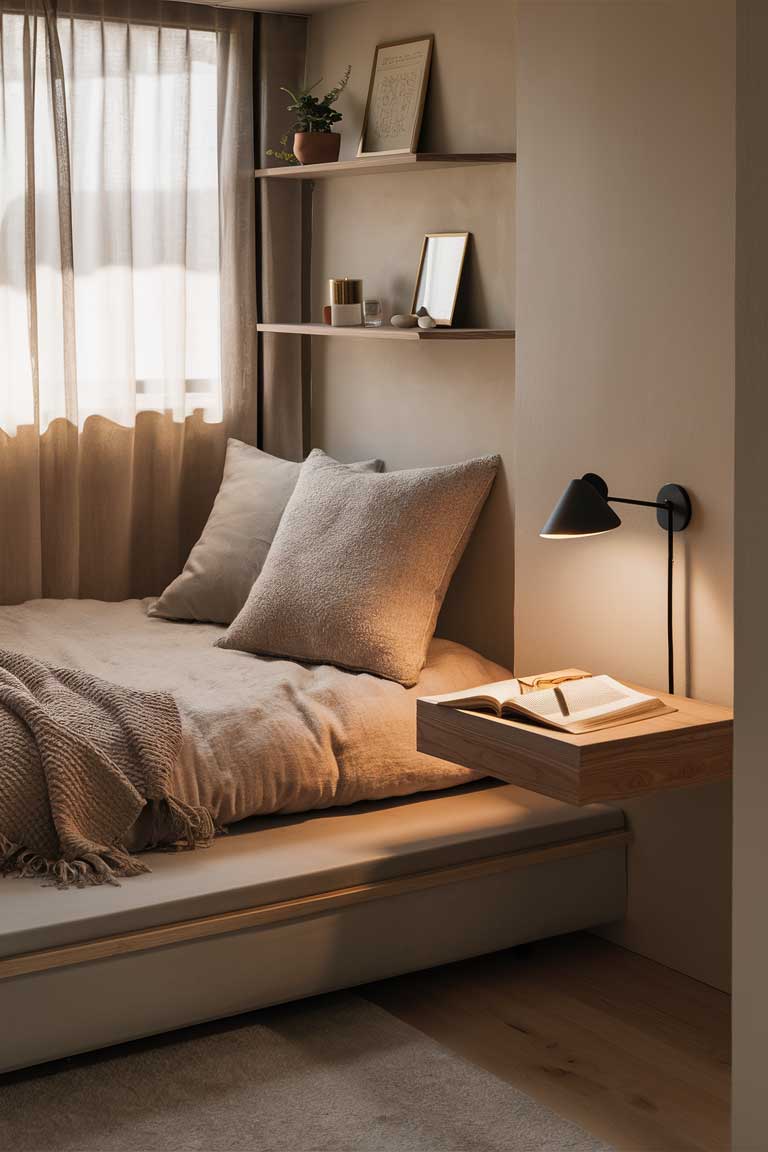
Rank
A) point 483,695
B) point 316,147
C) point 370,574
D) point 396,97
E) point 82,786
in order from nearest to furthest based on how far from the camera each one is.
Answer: point 82,786 < point 483,695 < point 370,574 < point 396,97 < point 316,147

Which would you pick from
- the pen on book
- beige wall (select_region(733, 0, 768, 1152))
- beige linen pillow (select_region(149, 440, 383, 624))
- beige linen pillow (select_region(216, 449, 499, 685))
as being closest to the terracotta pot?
beige linen pillow (select_region(149, 440, 383, 624))

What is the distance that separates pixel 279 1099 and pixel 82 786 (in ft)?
2.16

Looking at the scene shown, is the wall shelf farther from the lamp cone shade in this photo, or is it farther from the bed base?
the bed base

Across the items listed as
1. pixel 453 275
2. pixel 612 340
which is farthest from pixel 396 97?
pixel 612 340

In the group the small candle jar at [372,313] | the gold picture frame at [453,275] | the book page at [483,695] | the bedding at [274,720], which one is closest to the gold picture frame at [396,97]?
the gold picture frame at [453,275]

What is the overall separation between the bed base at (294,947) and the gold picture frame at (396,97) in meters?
1.84

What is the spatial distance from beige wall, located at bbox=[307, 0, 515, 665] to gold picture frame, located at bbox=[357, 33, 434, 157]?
0.04 meters

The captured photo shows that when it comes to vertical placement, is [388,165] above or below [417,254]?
above

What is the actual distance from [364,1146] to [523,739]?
0.75 metres

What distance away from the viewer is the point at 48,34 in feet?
12.2

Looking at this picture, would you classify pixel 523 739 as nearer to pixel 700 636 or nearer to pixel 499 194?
pixel 700 636

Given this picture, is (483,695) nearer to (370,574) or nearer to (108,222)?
(370,574)

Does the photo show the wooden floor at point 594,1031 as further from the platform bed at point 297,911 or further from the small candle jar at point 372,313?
the small candle jar at point 372,313

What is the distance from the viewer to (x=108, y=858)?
2523 millimetres
